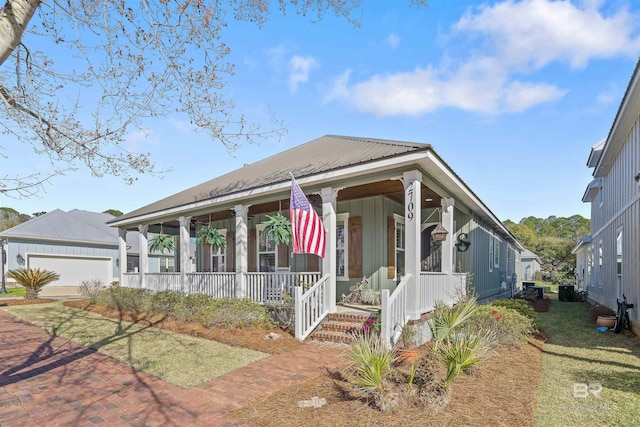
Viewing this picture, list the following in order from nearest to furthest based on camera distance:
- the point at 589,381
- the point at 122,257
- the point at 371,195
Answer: the point at 589,381 → the point at 371,195 → the point at 122,257

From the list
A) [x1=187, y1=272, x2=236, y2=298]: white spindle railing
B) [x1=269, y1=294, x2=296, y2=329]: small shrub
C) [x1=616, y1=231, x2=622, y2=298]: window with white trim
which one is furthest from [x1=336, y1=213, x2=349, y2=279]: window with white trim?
[x1=616, y1=231, x2=622, y2=298]: window with white trim

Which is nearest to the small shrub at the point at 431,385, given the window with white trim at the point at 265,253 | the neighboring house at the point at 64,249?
the window with white trim at the point at 265,253

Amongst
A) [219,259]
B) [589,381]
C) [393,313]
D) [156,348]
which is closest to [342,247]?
[393,313]

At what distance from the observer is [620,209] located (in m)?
10.5

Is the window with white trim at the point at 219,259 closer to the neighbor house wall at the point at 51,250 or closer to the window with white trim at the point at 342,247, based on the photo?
the window with white trim at the point at 342,247

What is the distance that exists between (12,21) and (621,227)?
13.1 meters

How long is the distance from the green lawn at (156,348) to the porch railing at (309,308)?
109 cm

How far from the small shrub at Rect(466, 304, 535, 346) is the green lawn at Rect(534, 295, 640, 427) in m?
0.48

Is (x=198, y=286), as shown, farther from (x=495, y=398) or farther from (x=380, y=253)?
(x=495, y=398)

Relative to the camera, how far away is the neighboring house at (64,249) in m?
21.4

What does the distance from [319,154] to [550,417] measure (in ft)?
25.9

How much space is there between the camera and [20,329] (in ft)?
31.1

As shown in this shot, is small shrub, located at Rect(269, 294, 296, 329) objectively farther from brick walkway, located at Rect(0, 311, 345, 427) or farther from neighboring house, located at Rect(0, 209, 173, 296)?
neighboring house, located at Rect(0, 209, 173, 296)

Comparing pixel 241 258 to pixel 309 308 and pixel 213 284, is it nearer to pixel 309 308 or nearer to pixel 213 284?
pixel 213 284
